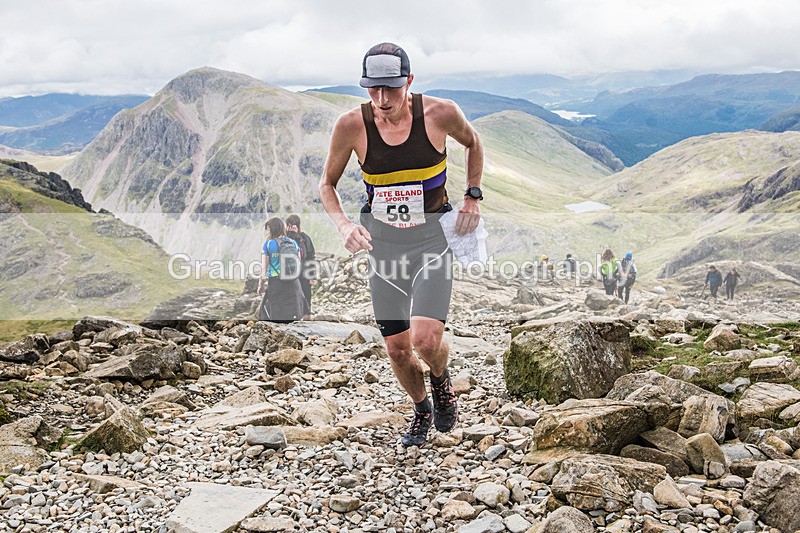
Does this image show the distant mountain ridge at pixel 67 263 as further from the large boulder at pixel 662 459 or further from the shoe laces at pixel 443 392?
the large boulder at pixel 662 459

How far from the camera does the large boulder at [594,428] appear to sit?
→ 6340 millimetres

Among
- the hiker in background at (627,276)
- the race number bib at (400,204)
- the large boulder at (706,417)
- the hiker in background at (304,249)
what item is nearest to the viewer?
the large boulder at (706,417)

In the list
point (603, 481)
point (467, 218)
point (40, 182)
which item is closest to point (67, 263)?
point (40, 182)

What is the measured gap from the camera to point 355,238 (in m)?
6.82

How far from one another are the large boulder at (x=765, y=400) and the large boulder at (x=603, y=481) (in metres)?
2.19

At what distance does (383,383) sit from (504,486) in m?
5.12

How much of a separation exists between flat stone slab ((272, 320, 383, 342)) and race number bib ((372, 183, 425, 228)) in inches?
315

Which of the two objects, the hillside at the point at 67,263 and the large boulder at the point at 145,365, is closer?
the large boulder at the point at 145,365

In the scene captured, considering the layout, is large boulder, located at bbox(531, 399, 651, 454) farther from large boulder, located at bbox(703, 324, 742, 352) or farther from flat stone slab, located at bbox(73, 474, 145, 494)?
large boulder, located at bbox(703, 324, 742, 352)

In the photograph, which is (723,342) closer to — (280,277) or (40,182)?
(280,277)

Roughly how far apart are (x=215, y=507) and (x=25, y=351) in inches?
296

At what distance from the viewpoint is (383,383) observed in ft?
36.3

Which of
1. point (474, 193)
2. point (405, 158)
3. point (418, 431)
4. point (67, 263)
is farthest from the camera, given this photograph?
point (67, 263)

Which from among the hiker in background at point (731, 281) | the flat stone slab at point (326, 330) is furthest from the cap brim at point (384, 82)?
the hiker in background at point (731, 281)
